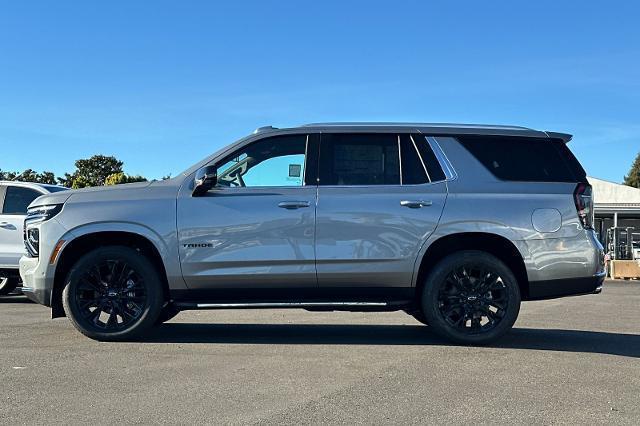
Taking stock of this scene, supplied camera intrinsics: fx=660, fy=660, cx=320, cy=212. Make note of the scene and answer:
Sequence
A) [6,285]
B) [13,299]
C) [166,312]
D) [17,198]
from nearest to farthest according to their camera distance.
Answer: [166,312] → [17,198] → [13,299] → [6,285]

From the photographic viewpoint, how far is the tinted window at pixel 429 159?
651 cm

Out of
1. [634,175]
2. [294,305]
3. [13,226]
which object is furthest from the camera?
[634,175]

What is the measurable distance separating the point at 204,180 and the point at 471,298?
2813 mm

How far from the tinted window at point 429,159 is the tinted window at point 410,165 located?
0.16ft

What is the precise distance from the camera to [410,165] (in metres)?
6.56

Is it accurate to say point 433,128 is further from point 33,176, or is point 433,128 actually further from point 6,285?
point 33,176

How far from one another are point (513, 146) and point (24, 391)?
4.90 metres

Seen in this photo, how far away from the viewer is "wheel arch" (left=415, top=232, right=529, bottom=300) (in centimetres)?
641

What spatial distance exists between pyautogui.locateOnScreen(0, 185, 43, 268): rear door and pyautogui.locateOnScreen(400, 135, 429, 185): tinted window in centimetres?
677

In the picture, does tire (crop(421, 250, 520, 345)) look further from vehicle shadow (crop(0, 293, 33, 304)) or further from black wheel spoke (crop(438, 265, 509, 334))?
vehicle shadow (crop(0, 293, 33, 304))

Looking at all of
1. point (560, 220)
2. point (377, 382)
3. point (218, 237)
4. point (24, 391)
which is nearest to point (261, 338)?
point (218, 237)

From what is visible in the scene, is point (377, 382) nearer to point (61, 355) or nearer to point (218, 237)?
point (218, 237)

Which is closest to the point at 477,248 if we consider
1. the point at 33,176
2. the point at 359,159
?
the point at 359,159

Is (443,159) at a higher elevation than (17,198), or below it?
higher
